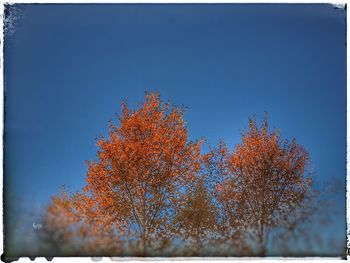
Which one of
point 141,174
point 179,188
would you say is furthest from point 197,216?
point 141,174

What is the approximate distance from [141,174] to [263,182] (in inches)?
58.0

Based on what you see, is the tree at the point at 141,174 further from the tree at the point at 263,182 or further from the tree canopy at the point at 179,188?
the tree at the point at 263,182

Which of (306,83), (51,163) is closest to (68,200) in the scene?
(51,163)

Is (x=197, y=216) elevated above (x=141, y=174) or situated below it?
below

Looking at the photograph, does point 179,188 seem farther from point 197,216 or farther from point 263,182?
point 263,182

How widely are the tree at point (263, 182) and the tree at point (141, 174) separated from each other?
51 centimetres

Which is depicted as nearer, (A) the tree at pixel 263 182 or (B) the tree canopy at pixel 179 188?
(B) the tree canopy at pixel 179 188

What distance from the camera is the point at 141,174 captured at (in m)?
6.43

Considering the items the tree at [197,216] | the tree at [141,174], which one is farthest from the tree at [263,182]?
the tree at [141,174]

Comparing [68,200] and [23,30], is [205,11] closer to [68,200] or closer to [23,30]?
[23,30]

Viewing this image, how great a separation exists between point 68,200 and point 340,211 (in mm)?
2948

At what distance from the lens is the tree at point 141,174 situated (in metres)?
6.19

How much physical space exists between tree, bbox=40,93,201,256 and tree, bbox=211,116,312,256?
0.51 metres

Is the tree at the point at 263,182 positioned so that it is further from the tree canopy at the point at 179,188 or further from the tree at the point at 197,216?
the tree at the point at 197,216
